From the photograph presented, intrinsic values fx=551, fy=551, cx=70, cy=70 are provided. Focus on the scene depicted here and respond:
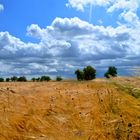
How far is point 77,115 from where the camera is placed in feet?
17.2

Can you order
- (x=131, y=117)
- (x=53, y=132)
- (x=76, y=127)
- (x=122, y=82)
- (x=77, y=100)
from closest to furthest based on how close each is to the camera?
(x=53, y=132) → (x=76, y=127) → (x=131, y=117) → (x=77, y=100) → (x=122, y=82)

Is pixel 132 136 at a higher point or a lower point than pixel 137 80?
lower

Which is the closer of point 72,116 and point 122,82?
point 72,116

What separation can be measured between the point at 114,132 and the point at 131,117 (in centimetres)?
50

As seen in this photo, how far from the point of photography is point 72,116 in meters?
5.19

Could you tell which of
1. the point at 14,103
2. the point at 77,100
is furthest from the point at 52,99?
the point at 14,103

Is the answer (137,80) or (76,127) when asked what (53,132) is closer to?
(76,127)

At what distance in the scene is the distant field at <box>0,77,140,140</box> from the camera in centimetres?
468

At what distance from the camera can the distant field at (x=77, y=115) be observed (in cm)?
468

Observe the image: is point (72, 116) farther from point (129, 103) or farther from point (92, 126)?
point (129, 103)

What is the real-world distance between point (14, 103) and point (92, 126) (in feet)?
3.11

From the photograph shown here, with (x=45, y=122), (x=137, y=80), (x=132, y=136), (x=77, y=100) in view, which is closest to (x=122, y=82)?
(x=137, y=80)

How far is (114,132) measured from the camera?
505cm

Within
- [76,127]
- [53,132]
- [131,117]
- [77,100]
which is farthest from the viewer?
[77,100]
